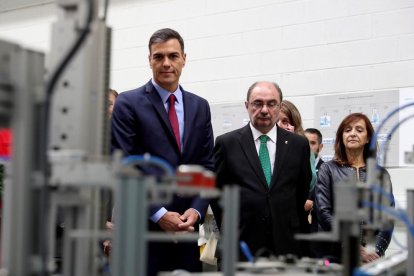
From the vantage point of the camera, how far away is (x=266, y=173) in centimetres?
261

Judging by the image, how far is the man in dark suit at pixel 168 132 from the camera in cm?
239

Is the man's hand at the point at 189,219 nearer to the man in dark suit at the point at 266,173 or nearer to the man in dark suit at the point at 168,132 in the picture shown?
the man in dark suit at the point at 168,132

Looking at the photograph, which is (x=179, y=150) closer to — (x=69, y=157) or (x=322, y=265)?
(x=322, y=265)

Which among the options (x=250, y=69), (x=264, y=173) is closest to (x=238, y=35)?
(x=250, y=69)

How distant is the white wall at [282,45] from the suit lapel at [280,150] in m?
1.29

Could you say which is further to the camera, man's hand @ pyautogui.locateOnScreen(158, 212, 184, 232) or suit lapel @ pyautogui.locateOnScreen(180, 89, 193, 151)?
suit lapel @ pyautogui.locateOnScreen(180, 89, 193, 151)

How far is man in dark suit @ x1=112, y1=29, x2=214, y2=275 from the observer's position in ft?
7.84

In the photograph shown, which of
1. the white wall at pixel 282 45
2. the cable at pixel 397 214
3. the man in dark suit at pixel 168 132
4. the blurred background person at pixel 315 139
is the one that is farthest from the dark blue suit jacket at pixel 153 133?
the white wall at pixel 282 45

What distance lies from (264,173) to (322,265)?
43.6 inches

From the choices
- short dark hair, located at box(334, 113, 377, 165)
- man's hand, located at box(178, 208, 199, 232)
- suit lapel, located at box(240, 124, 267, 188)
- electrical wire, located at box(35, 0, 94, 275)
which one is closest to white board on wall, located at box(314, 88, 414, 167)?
short dark hair, located at box(334, 113, 377, 165)

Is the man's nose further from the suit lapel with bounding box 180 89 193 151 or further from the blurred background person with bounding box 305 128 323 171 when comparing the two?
the blurred background person with bounding box 305 128 323 171

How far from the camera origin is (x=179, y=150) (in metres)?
2.46

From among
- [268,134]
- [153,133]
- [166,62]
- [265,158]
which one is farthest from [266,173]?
[166,62]

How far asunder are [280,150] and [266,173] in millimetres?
120
